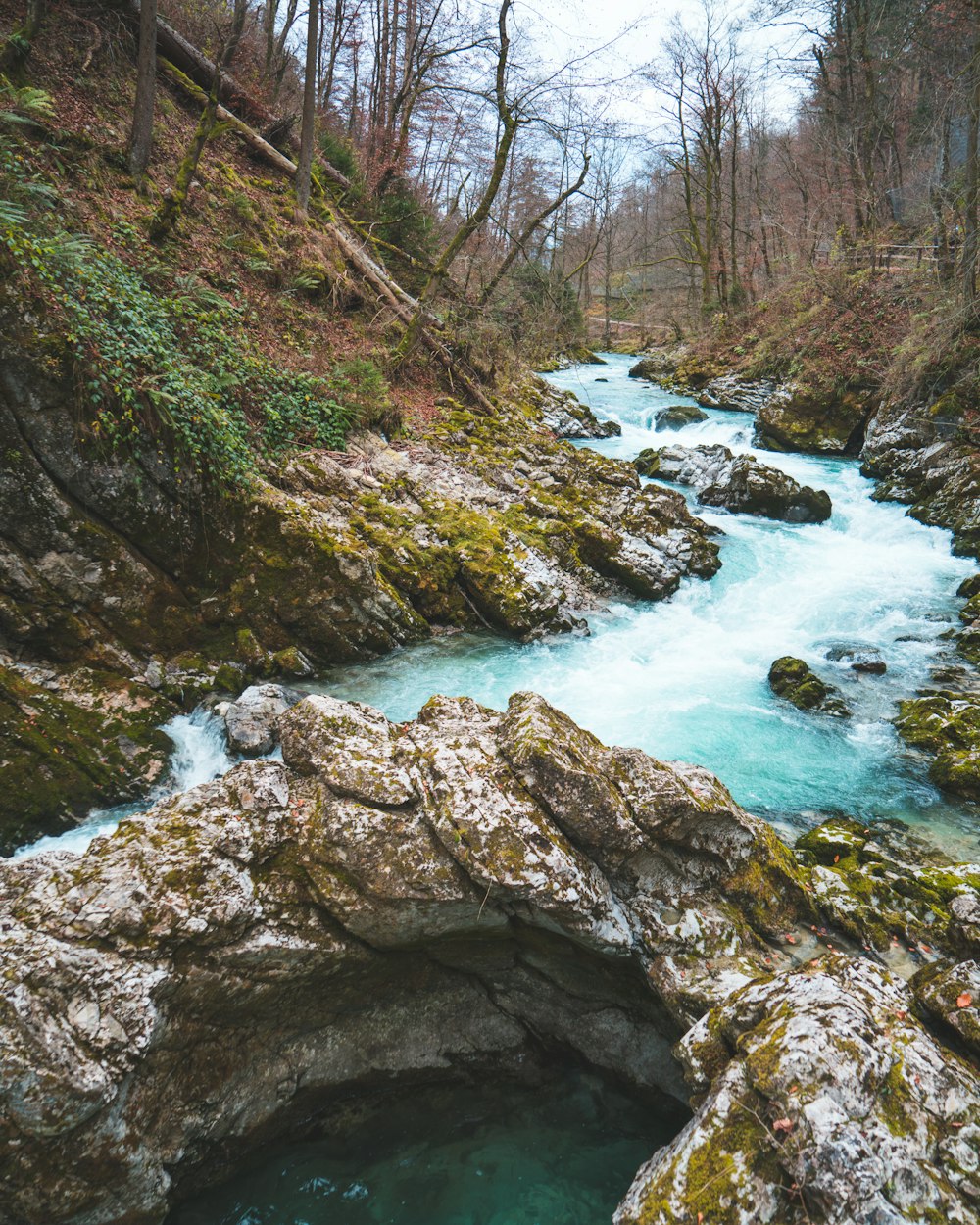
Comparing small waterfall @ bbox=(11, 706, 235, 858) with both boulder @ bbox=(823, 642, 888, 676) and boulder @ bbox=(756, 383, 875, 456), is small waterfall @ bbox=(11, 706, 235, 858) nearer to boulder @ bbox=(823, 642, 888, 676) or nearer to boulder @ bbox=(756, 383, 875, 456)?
boulder @ bbox=(823, 642, 888, 676)

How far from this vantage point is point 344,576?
8984mm

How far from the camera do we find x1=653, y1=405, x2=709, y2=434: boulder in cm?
2330

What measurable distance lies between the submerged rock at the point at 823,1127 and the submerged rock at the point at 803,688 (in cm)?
609

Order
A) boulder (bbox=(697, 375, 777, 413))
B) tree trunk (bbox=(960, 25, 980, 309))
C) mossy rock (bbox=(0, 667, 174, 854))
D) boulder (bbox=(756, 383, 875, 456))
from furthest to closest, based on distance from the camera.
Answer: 1. boulder (bbox=(697, 375, 777, 413))
2. boulder (bbox=(756, 383, 875, 456))
3. tree trunk (bbox=(960, 25, 980, 309))
4. mossy rock (bbox=(0, 667, 174, 854))

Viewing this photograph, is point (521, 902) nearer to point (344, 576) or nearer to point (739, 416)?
point (344, 576)

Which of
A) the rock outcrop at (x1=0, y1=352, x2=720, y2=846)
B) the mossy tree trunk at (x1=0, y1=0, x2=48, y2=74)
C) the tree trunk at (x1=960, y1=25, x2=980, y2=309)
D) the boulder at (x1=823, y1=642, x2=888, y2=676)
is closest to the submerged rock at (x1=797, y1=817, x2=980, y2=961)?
the boulder at (x1=823, y1=642, x2=888, y2=676)

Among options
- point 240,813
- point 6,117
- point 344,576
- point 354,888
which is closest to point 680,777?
point 354,888

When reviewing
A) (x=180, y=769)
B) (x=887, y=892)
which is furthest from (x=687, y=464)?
(x=180, y=769)

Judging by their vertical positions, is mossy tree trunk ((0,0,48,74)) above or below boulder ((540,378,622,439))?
above

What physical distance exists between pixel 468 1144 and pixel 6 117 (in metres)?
Result: 12.7

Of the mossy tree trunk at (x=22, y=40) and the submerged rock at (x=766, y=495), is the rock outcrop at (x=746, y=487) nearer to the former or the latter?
the submerged rock at (x=766, y=495)

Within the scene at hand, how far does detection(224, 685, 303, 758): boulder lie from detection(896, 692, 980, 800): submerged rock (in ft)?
25.5

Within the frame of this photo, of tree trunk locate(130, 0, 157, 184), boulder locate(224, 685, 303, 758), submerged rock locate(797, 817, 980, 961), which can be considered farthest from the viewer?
tree trunk locate(130, 0, 157, 184)

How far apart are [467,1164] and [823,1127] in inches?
101
